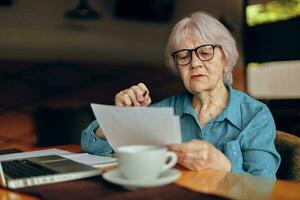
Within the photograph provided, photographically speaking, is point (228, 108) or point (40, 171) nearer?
point (40, 171)

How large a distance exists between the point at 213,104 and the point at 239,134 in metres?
0.21

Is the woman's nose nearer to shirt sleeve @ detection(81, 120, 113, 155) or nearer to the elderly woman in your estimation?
the elderly woman

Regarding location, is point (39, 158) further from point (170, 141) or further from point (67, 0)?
point (67, 0)

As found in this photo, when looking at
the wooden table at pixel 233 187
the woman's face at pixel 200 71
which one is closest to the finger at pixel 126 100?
the woman's face at pixel 200 71

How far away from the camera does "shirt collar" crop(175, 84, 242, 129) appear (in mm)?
1524

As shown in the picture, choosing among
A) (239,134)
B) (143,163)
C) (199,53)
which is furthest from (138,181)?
(199,53)

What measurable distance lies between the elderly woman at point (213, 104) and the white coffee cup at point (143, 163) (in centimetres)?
45

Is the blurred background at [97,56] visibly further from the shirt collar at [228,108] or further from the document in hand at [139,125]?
the document in hand at [139,125]

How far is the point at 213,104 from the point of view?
1638 millimetres

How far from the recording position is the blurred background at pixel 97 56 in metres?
2.96

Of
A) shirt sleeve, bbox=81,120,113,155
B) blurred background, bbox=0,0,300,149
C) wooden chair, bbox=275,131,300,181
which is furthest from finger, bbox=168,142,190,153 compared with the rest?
blurred background, bbox=0,0,300,149

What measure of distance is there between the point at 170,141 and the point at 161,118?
7cm

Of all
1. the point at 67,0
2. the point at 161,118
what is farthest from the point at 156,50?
the point at 161,118

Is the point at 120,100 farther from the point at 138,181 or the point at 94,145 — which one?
the point at 138,181
